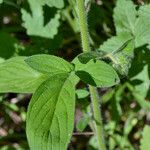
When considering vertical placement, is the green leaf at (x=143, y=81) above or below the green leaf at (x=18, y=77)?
below

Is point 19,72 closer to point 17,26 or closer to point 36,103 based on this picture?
point 36,103

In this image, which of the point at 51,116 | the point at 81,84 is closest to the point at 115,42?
the point at 51,116

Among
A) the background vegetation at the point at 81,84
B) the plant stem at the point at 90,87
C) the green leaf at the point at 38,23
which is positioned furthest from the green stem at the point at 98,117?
the green leaf at the point at 38,23

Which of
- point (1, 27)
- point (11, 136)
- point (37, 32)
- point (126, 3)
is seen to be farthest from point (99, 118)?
point (1, 27)

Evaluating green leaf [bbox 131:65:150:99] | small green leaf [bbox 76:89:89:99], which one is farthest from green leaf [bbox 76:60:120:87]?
green leaf [bbox 131:65:150:99]

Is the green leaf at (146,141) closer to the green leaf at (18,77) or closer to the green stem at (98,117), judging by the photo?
the green stem at (98,117)

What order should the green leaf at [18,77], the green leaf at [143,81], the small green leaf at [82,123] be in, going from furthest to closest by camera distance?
the green leaf at [143,81] < the small green leaf at [82,123] < the green leaf at [18,77]

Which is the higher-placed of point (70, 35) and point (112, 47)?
point (112, 47)
